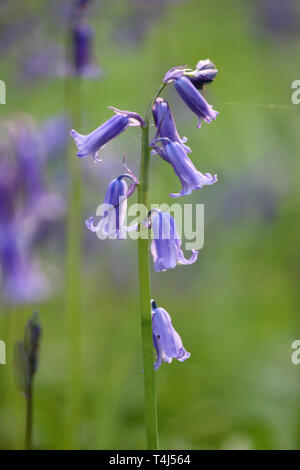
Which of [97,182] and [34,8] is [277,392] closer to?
[97,182]

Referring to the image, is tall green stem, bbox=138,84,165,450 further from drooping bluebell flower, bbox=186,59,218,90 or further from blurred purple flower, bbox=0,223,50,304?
blurred purple flower, bbox=0,223,50,304

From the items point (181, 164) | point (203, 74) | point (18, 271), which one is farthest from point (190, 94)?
point (18, 271)

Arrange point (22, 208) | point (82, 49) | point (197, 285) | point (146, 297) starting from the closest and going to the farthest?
point (146, 297)
point (22, 208)
point (82, 49)
point (197, 285)

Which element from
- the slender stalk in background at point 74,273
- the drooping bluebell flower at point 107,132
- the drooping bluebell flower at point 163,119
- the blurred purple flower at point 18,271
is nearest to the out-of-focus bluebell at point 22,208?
the blurred purple flower at point 18,271

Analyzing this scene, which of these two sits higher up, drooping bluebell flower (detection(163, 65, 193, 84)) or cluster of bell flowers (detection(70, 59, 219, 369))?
drooping bluebell flower (detection(163, 65, 193, 84))

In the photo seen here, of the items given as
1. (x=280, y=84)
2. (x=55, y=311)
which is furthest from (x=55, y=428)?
(x=280, y=84)

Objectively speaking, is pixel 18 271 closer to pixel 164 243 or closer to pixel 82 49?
pixel 82 49

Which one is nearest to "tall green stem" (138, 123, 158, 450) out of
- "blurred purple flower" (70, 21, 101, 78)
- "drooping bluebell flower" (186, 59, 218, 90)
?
"drooping bluebell flower" (186, 59, 218, 90)
